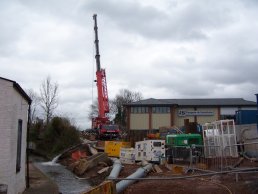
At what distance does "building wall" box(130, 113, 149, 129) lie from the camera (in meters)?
58.4

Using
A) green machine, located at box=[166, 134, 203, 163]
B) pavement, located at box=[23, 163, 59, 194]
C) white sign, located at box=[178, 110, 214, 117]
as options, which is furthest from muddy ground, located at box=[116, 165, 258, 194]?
white sign, located at box=[178, 110, 214, 117]

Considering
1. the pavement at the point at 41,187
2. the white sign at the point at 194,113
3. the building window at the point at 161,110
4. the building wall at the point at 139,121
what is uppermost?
the building window at the point at 161,110

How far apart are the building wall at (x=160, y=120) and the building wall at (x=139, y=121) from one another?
3.37 ft

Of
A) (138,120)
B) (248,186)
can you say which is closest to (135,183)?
(248,186)

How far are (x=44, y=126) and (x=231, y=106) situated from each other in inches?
1125

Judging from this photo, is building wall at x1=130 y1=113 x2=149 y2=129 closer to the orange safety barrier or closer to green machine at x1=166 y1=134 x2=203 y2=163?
the orange safety barrier

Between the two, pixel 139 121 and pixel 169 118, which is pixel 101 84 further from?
pixel 169 118

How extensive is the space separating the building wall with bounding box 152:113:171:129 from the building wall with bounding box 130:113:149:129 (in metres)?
1.03

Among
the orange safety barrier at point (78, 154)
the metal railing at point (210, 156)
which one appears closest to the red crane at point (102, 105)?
the orange safety barrier at point (78, 154)

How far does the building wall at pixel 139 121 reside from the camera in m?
58.4

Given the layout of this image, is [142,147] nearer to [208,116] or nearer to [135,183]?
[135,183]

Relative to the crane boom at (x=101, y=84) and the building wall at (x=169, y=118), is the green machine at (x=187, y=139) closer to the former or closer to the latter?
the crane boom at (x=101, y=84)

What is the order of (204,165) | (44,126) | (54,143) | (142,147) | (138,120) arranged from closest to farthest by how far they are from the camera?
1. (204,165)
2. (142,147)
3. (54,143)
4. (44,126)
5. (138,120)

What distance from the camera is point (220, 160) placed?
15.4 metres
